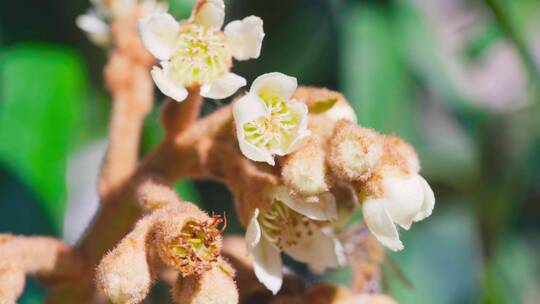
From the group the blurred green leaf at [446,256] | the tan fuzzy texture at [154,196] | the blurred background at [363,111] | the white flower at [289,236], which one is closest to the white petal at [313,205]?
the white flower at [289,236]

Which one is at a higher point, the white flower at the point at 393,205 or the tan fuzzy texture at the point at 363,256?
the white flower at the point at 393,205

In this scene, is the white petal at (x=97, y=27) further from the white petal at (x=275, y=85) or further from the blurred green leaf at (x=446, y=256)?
the blurred green leaf at (x=446, y=256)

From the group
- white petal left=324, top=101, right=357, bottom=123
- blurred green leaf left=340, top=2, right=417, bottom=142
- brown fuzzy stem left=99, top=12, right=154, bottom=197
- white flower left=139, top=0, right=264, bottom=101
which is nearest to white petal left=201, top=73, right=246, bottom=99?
white flower left=139, top=0, right=264, bottom=101

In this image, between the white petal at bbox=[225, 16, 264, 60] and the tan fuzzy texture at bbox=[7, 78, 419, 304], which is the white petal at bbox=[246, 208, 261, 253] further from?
the white petal at bbox=[225, 16, 264, 60]

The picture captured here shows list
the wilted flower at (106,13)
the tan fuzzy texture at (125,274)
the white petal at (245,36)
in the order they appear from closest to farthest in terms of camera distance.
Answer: the tan fuzzy texture at (125,274)
the white petal at (245,36)
the wilted flower at (106,13)

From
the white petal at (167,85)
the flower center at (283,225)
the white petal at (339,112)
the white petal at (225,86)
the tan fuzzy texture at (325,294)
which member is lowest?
the tan fuzzy texture at (325,294)

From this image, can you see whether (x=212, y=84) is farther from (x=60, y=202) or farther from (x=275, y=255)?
(x=60, y=202)

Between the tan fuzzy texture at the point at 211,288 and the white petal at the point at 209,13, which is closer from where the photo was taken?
the tan fuzzy texture at the point at 211,288
